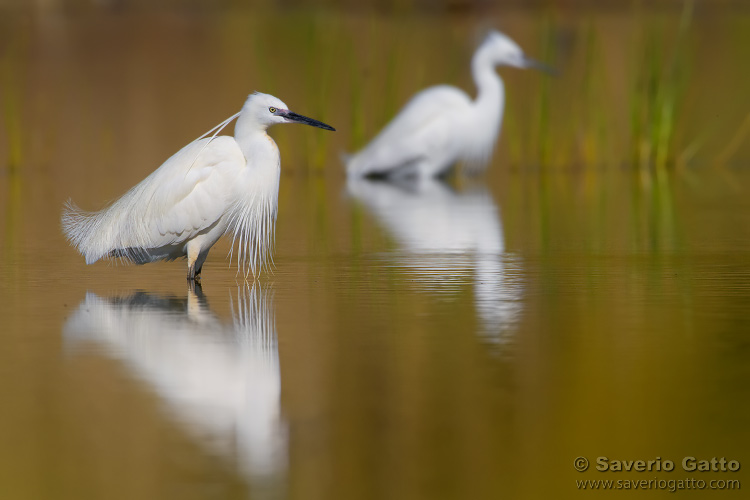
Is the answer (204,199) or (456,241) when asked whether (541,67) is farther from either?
(204,199)

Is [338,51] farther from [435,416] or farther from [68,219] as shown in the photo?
[435,416]

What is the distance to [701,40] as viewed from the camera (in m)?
20.1

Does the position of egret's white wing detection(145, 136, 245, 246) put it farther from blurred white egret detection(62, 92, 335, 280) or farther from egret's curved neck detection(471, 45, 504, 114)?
egret's curved neck detection(471, 45, 504, 114)

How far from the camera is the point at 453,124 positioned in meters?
11.6

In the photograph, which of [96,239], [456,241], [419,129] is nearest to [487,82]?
[419,129]

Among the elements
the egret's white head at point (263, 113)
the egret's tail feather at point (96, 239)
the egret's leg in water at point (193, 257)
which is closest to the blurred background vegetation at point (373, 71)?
the egret's tail feather at point (96, 239)

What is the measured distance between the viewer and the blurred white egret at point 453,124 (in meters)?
11.6

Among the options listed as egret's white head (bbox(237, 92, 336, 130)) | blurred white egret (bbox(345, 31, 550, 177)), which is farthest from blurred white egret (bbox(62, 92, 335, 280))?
blurred white egret (bbox(345, 31, 550, 177))

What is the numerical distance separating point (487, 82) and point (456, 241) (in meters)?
5.38

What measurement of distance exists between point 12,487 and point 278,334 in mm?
1495

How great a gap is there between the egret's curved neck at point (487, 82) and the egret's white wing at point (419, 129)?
0.57 feet

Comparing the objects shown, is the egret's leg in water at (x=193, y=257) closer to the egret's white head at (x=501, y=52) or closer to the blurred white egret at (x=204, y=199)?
the blurred white egret at (x=204, y=199)

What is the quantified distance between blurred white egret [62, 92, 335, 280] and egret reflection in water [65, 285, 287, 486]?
0.44 metres

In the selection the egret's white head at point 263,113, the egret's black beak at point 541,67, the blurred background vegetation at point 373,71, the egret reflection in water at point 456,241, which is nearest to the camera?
the egret reflection in water at point 456,241
